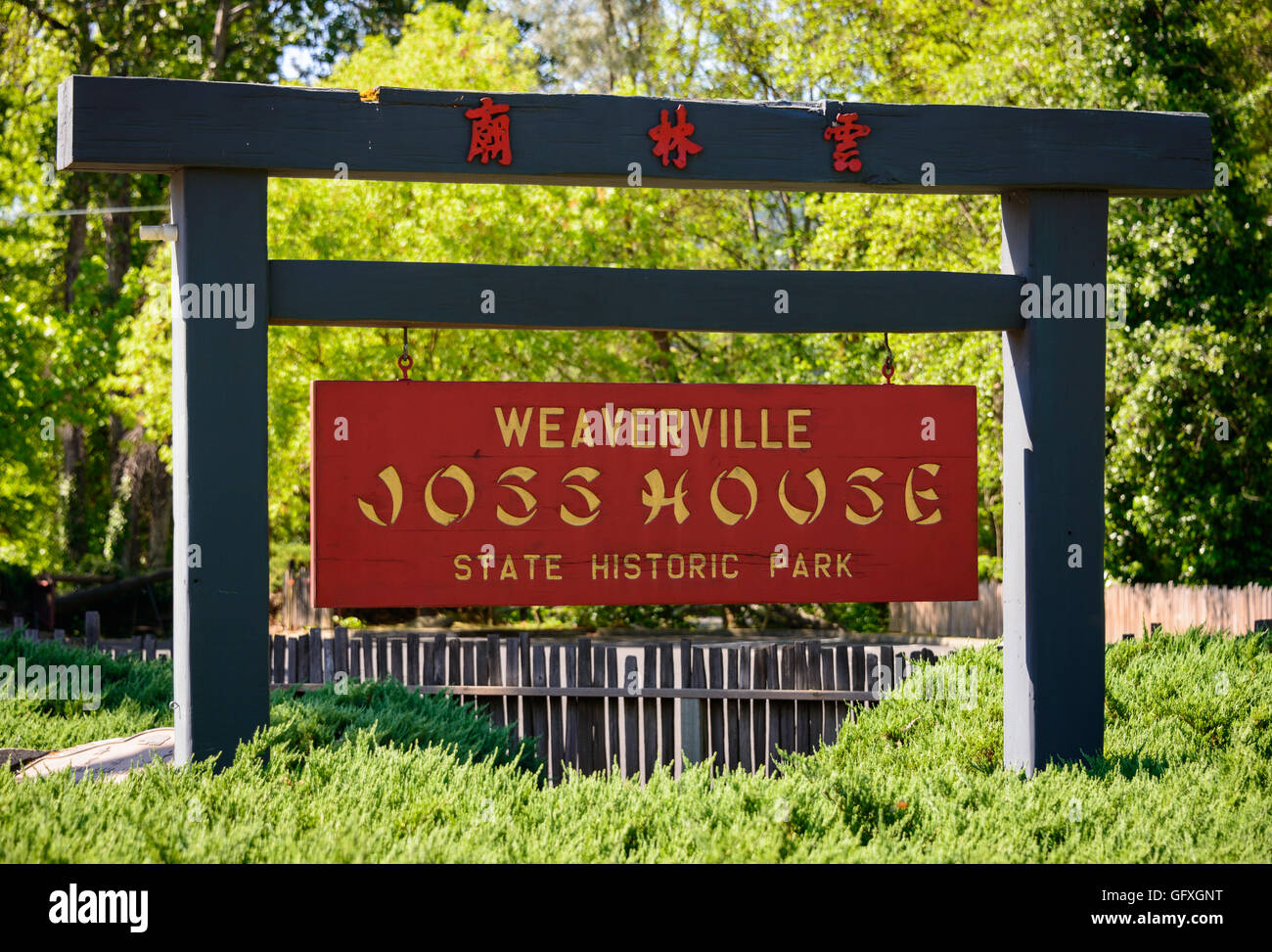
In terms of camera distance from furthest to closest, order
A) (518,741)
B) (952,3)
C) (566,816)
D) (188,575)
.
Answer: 1. (952,3)
2. (518,741)
3. (188,575)
4. (566,816)

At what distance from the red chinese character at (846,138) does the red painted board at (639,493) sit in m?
1.08

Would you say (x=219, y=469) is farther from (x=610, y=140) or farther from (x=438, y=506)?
(x=610, y=140)

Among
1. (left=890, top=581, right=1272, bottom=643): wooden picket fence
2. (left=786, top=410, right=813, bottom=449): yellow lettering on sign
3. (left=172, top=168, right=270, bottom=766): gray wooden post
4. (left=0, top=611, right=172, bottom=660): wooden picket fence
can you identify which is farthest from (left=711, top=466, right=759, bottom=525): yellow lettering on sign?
(left=0, top=611, right=172, bottom=660): wooden picket fence

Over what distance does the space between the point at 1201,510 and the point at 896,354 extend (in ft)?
17.1

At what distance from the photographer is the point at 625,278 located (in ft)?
19.4

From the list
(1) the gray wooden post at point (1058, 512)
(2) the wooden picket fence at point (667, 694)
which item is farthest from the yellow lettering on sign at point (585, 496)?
(2) the wooden picket fence at point (667, 694)

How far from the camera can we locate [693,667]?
969 cm

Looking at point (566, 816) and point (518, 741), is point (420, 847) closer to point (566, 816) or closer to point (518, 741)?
point (566, 816)

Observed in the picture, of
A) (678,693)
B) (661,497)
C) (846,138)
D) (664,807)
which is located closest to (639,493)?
(661,497)

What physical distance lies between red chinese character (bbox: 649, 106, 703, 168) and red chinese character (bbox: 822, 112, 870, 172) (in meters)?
0.67

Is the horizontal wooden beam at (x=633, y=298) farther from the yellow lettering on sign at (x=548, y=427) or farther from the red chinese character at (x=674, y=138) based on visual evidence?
the red chinese character at (x=674, y=138)

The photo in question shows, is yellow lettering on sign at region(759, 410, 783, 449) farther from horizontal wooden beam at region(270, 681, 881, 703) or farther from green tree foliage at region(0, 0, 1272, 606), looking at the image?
horizontal wooden beam at region(270, 681, 881, 703)

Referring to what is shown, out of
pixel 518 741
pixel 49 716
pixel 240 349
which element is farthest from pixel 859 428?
pixel 49 716

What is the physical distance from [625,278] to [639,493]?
1.02m
